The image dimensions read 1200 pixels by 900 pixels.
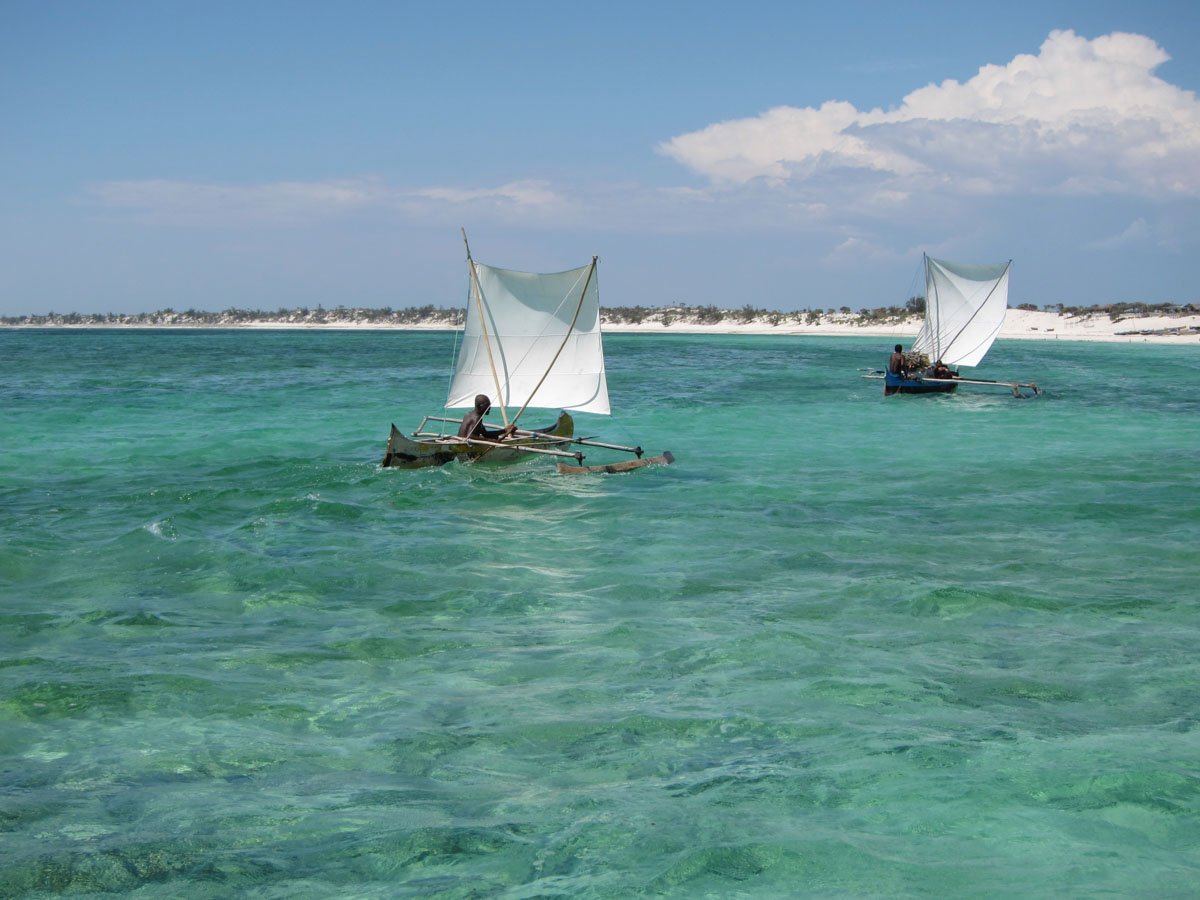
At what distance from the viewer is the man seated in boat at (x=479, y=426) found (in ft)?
61.2

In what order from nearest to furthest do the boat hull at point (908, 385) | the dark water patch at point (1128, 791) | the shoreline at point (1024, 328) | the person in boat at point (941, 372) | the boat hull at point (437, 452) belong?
the dark water patch at point (1128, 791) < the boat hull at point (437, 452) < the boat hull at point (908, 385) < the person in boat at point (941, 372) < the shoreline at point (1024, 328)

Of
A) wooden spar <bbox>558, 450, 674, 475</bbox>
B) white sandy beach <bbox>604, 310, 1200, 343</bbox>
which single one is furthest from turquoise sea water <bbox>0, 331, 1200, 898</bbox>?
white sandy beach <bbox>604, 310, 1200, 343</bbox>

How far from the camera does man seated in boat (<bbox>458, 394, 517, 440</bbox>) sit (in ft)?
61.2

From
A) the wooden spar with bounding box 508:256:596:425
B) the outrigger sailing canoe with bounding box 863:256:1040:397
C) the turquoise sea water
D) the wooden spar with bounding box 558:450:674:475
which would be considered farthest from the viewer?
the outrigger sailing canoe with bounding box 863:256:1040:397

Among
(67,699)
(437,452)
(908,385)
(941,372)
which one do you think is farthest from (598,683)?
(941,372)

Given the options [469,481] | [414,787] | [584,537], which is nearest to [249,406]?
[469,481]

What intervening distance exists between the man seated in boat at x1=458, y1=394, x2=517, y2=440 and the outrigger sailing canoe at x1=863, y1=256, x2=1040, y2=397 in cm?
2185

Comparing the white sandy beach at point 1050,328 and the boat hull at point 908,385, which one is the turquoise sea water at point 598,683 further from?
the white sandy beach at point 1050,328

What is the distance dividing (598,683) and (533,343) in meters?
12.4

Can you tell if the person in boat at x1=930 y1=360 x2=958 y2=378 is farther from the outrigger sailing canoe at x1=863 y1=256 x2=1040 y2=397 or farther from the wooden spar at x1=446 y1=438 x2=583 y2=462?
the wooden spar at x1=446 y1=438 x2=583 y2=462

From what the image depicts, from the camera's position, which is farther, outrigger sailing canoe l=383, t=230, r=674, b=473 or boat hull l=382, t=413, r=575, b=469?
outrigger sailing canoe l=383, t=230, r=674, b=473

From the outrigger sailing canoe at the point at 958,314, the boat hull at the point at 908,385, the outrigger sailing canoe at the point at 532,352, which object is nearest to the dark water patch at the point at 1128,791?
the outrigger sailing canoe at the point at 532,352

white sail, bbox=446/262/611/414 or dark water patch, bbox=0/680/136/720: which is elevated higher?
white sail, bbox=446/262/611/414

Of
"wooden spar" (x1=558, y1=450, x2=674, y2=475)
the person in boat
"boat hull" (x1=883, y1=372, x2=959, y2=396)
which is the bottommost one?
"wooden spar" (x1=558, y1=450, x2=674, y2=475)
